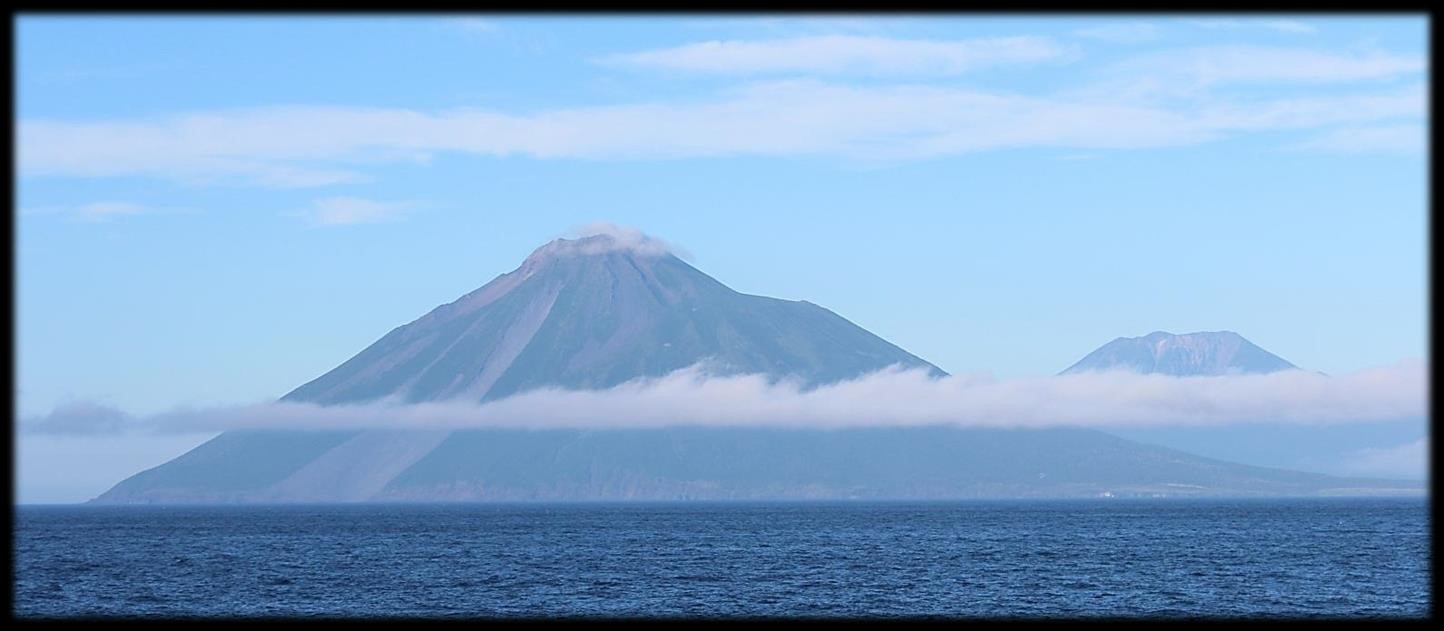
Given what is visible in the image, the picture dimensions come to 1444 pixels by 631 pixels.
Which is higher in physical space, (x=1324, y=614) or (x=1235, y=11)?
(x=1235, y=11)

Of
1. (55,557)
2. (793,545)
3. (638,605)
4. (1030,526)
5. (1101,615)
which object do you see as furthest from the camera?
(1030,526)

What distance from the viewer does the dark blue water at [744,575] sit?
57.5 meters

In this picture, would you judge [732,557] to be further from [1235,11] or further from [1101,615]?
[1235,11]

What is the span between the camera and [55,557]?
99312 millimetres

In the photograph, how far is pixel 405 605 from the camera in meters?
60.2

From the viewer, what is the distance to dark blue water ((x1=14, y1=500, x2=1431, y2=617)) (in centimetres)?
5747

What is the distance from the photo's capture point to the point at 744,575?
73.8 metres

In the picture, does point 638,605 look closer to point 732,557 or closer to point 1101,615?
point 1101,615

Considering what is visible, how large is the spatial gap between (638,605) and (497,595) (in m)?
7.68

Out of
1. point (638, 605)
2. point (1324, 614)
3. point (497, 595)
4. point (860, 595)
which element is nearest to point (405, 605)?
point (497, 595)

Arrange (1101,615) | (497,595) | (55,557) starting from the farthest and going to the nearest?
(55,557) → (497,595) → (1101,615)
